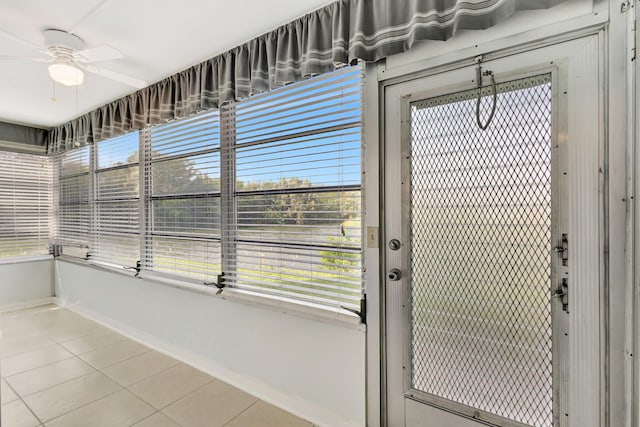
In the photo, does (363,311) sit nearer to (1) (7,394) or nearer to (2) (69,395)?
(2) (69,395)

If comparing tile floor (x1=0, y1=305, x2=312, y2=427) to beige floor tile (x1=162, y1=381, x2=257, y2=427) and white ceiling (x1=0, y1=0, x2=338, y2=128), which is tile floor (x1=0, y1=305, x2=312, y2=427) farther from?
white ceiling (x1=0, y1=0, x2=338, y2=128)

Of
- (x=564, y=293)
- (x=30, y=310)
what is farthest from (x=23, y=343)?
(x=564, y=293)

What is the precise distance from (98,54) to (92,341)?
272 centimetres

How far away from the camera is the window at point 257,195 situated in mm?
1810

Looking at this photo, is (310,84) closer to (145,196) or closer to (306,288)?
(306,288)

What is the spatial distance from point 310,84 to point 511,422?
2.10 meters

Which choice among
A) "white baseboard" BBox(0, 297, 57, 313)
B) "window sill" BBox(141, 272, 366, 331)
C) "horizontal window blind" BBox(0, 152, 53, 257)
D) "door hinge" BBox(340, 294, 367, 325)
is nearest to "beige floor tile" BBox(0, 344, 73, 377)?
"window sill" BBox(141, 272, 366, 331)

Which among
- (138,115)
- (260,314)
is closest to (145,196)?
(138,115)

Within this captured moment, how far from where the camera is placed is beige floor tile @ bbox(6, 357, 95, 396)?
2213 mm

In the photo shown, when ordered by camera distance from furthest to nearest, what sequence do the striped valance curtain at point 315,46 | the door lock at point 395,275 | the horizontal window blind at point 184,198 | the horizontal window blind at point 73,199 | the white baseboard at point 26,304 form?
the white baseboard at point 26,304 < the horizontal window blind at point 73,199 < the horizontal window blind at point 184,198 < the door lock at point 395,275 < the striped valance curtain at point 315,46

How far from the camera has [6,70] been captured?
2424 millimetres

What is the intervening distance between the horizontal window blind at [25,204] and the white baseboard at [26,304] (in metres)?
0.67

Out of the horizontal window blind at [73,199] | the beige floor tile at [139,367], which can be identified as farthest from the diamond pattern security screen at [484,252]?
the horizontal window blind at [73,199]

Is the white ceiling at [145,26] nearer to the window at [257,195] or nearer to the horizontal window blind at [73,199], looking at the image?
the window at [257,195]
